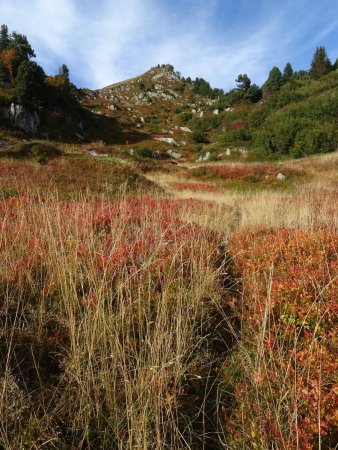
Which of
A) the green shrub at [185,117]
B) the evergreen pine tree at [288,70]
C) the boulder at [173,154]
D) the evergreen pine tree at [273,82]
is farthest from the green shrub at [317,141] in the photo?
the evergreen pine tree at [288,70]

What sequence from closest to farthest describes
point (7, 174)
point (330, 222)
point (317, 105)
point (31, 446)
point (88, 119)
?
point (31, 446) < point (330, 222) < point (7, 174) < point (317, 105) < point (88, 119)

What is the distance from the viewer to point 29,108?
33406 millimetres

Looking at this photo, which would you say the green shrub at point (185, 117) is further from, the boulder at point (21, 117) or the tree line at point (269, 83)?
the boulder at point (21, 117)

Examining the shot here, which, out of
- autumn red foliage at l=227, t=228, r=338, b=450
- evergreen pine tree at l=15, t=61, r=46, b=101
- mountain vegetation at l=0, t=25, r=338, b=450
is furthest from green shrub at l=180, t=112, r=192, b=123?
autumn red foliage at l=227, t=228, r=338, b=450

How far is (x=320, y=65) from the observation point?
61.4 meters

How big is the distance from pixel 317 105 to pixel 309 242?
38189 millimetres

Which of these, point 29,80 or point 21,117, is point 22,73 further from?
point 21,117

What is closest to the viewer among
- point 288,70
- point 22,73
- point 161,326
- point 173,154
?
point 161,326

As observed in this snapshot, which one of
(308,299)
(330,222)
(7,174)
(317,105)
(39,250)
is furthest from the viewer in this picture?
(317,105)

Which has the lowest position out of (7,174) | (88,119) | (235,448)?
(235,448)

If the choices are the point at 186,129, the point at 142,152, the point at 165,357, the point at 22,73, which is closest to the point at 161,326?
the point at 165,357

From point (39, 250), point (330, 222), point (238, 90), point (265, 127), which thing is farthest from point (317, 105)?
point (39, 250)

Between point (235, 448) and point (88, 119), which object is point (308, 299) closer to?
point (235, 448)

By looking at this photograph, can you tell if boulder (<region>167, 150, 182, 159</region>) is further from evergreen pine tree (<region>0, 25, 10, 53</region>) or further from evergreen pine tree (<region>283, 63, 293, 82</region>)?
evergreen pine tree (<region>283, 63, 293, 82</region>)
